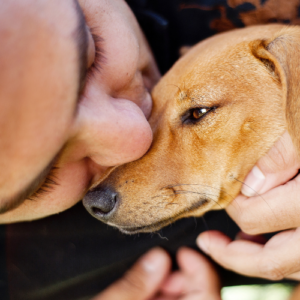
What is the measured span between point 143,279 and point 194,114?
951 mm

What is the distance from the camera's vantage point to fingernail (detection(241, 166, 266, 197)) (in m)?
1.57

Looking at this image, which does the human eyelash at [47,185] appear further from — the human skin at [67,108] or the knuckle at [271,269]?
the knuckle at [271,269]

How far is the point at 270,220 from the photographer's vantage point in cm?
153

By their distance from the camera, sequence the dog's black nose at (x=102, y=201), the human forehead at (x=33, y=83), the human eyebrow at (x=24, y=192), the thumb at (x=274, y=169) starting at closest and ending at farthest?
1. the human forehead at (x=33, y=83)
2. the human eyebrow at (x=24, y=192)
3. the dog's black nose at (x=102, y=201)
4. the thumb at (x=274, y=169)

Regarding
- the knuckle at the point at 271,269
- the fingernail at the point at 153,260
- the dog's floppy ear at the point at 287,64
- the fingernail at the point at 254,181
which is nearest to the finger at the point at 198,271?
the fingernail at the point at 153,260

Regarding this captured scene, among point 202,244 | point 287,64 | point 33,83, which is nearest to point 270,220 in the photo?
point 202,244

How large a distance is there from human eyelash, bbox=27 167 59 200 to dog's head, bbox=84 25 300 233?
19 cm

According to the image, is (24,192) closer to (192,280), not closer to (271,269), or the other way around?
(192,280)

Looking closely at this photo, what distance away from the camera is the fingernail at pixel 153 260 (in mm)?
1640

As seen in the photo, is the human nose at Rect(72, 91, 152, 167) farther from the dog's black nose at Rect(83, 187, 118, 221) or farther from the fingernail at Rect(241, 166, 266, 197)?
the fingernail at Rect(241, 166, 266, 197)

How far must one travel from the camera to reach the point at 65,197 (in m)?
1.46

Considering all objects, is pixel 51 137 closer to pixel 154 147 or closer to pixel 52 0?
pixel 52 0

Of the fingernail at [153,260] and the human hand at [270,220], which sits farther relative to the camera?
the fingernail at [153,260]

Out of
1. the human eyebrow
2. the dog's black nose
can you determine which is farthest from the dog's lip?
the human eyebrow
